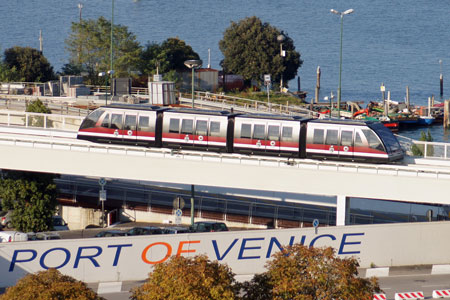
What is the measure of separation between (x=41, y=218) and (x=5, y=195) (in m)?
2.66

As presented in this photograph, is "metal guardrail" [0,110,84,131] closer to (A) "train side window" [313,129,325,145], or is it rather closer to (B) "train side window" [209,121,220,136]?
(B) "train side window" [209,121,220,136]

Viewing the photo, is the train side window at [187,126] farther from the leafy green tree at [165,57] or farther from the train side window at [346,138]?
the leafy green tree at [165,57]

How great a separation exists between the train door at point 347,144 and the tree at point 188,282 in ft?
56.1

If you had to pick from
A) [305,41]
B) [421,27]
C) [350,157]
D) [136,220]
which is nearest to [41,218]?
[136,220]

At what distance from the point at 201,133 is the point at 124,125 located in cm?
470

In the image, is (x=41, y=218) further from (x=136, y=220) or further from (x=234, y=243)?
(x=234, y=243)

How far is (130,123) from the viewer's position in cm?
4644

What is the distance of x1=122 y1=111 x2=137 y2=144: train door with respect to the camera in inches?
1821

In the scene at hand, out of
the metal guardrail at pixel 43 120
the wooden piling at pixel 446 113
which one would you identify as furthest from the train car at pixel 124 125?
the wooden piling at pixel 446 113

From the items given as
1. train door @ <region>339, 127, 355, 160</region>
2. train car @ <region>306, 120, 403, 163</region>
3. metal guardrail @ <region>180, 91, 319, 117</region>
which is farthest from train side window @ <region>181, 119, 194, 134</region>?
metal guardrail @ <region>180, 91, 319, 117</region>

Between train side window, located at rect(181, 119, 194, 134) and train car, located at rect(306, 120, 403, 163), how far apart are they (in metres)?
6.72

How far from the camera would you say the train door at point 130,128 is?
46250mm

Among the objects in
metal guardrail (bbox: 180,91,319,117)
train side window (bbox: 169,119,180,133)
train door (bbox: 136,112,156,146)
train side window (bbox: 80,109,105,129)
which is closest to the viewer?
train side window (bbox: 169,119,180,133)

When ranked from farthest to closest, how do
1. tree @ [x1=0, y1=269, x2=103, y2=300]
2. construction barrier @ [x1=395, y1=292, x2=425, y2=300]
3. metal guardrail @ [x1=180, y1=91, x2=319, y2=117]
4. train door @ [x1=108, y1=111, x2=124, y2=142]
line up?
metal guardrail @ [x1=180, y1=91, x2=319, y2=117], train door @ [x1=108, y1=111, x2=124, y2=142], construction barrier @ [x1=395, y1=292, x2=425, y2=300], tree @ [x1=0, y1=269, x2=103, y2=300]
